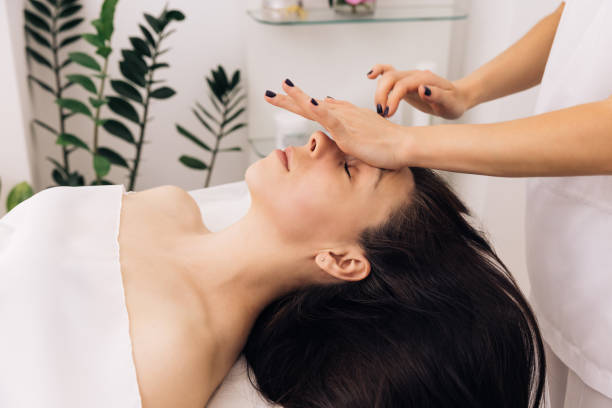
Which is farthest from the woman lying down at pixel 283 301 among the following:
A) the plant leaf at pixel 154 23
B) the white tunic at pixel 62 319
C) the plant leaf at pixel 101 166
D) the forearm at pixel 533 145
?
the plant leaf at pixel 154 23

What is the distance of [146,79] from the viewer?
6.32 ft

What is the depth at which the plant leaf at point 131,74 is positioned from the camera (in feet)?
5.71

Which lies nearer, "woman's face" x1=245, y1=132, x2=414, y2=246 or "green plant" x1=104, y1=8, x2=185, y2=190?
"woman's face" x1=245, y1=132, x2=414, y2=246

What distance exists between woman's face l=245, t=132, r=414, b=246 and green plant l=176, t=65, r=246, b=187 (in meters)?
0.94

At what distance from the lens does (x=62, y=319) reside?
0.84 metres

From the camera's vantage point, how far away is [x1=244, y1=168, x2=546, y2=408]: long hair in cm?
90

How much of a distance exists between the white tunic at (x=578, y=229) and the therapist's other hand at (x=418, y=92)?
0.54ft

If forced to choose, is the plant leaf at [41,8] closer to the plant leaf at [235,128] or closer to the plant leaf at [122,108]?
the plant leaf at [122,108]

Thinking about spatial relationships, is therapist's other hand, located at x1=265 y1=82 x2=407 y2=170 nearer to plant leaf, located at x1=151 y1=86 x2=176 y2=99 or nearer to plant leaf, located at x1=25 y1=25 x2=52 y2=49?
plant leaf, located at x1=151 y1=86 x2=176 y2=99

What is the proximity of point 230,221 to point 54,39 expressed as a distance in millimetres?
968

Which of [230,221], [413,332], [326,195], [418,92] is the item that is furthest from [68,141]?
[413,332]

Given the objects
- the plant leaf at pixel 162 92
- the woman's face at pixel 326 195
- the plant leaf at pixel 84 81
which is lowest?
the woman's face at pixel 326 195

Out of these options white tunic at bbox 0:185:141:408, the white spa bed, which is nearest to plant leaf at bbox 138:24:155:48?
the white spa bed

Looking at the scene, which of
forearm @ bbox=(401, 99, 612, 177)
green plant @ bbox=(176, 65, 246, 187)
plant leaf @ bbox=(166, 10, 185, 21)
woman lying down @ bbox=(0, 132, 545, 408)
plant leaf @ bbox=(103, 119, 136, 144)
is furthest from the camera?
green plant @ bbox=(176, 65, 246, 187)
